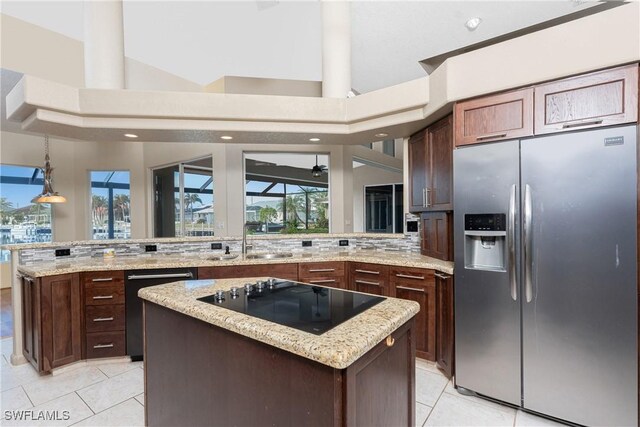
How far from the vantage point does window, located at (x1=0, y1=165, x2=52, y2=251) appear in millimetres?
5957

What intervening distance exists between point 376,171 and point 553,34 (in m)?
5.87

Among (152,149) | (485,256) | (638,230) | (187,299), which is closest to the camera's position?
(187,299)

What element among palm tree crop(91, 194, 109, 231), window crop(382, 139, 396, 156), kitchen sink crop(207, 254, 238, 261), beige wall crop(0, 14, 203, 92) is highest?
beige wall crop(0, 14, 203, 92)

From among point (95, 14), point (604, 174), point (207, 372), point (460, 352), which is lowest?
point (460, 352)

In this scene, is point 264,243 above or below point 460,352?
above

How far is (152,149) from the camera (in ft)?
20.1

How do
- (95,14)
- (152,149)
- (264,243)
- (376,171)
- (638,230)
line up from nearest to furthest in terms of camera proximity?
1. (638,230)
2. (95,14)
3. (264,243)
4. (152,149)
5. (376,171)

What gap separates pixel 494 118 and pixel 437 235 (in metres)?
1.21

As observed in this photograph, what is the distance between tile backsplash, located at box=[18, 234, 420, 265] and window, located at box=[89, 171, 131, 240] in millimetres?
3763

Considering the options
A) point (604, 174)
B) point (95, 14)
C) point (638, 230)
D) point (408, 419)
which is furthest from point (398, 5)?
point (408, 419)

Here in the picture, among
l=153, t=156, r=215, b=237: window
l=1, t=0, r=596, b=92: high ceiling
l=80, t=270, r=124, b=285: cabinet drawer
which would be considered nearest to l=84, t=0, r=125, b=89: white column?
l=1, t=0, r=596, b=92: high ceiling

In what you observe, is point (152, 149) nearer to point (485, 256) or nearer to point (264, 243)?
point (264, 243)

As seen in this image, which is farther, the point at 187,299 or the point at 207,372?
the point at 187,299

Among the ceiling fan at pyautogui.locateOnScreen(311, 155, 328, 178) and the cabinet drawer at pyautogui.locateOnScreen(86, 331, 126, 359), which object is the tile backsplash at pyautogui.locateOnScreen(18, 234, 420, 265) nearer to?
the cabinet drawer at pyautogui.locateOnScreen(86, 331, 126, 359)
